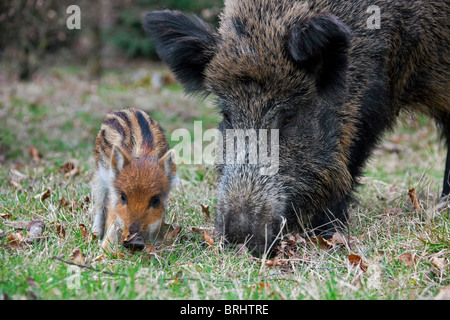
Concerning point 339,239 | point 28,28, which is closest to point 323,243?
point 339,239

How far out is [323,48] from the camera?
4.18m

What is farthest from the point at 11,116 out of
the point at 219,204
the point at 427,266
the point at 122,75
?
the point at 122,75

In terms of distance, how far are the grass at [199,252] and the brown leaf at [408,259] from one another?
0.05 ft

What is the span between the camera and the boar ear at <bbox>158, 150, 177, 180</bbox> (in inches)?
166

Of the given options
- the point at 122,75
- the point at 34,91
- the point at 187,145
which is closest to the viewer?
the point at 187,145

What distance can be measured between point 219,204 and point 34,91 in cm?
893

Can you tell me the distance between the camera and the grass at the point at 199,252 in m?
3.33

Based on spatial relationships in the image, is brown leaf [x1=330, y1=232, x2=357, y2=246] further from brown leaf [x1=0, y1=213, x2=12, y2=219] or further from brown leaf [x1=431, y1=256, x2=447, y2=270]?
brown leaf [x1=0, y1=213, x2=12, y2=219]


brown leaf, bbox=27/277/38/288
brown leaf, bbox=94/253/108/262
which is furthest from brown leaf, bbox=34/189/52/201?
brown leaf, bbox=27/277/38/288

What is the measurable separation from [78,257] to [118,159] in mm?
781

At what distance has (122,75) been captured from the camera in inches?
669

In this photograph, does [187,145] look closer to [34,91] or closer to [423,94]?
[423,94]

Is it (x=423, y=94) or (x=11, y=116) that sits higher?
(x=423, y=94)

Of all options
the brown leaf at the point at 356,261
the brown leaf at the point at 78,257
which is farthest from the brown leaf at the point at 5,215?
the brown leaf at the point at 356,261
